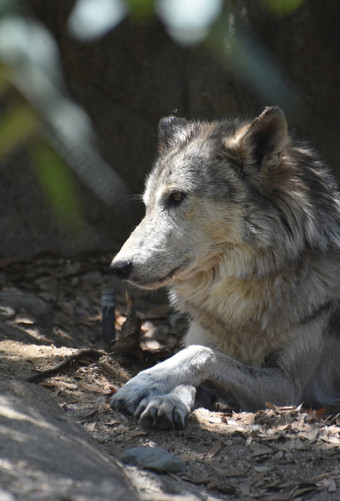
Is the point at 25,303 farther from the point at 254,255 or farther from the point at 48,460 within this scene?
the point at 48,460

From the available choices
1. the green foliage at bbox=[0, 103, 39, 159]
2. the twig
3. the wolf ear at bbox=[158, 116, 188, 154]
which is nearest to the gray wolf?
the wolf ear at bbox=[158, 116, 188, 154]

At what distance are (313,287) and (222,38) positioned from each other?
2911 mm

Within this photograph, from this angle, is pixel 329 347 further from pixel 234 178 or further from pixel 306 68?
pixel 306 68

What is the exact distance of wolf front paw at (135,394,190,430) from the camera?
411 cm

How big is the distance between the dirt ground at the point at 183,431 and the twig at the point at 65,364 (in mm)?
11

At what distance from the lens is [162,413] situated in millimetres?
4109

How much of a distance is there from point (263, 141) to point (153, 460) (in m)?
2.51

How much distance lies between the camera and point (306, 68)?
7059 millimetres

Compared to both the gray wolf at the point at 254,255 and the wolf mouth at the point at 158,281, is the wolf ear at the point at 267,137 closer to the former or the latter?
the gray wolf at the point at 254,255

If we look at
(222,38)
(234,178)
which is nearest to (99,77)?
(222,38)

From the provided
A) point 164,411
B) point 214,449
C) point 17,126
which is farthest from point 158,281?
point 17,126

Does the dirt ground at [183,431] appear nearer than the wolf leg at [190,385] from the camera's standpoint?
Yes

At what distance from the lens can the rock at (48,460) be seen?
107 inches

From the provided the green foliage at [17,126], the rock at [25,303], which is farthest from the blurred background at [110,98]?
the rock at [25,303]
